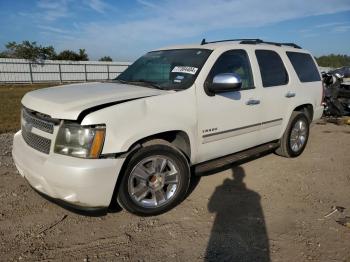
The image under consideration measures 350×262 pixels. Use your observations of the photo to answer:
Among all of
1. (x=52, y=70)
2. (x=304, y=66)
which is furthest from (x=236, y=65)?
(x=52, y=70)

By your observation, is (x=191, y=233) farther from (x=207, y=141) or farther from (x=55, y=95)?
(x=55, y=95)

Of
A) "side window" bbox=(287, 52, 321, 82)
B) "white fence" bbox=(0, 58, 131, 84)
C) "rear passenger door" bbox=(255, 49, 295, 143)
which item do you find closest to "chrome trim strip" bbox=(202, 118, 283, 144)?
"rear passenger door" bbox=(255, 49, 295, 143)

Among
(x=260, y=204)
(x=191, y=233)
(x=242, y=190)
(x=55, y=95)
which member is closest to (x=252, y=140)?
(x=242, y=190)

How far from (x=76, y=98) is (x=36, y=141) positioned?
60cm

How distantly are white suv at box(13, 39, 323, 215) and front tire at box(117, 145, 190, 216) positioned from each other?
0.04 feet

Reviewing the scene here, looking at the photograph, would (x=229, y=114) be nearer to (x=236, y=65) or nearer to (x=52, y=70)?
(x=236, y=65)

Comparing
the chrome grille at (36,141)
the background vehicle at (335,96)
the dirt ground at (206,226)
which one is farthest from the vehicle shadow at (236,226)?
the background vehicle at (335,96)

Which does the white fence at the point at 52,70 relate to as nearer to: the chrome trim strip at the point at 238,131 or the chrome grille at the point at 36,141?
the chrome grille at the point at 36,141

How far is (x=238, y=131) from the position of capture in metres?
4.36

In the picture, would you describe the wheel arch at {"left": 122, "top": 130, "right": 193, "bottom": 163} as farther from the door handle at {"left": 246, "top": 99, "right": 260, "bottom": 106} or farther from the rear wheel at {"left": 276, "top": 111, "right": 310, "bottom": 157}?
the rear wheel at {"left": 276, "top": 111, "right": 310, "bottom": 157}

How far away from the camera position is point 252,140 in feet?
15.4

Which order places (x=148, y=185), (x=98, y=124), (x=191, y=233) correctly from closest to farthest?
(x=98, y=124) → (x=191, y=233) → (x=148, y=185)

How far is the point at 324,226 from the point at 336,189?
1.19m

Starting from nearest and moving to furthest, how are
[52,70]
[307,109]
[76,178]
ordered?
1. [76,178]
2. [307,109]
3. [52,70]
